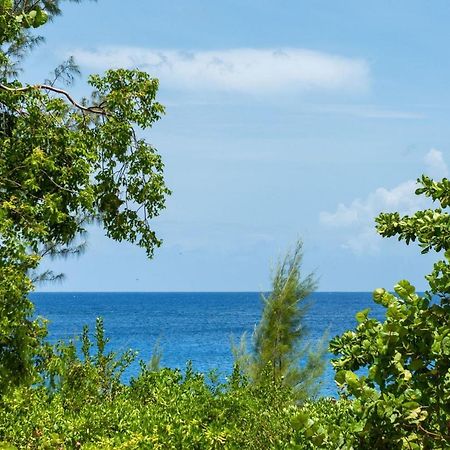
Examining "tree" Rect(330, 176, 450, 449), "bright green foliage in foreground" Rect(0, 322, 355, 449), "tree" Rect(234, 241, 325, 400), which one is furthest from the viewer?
"tree" Rect(234, 241, 325, 400)

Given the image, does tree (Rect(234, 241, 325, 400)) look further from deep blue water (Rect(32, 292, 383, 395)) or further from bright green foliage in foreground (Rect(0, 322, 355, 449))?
deep blue water (Rect(32, 292, 383, 395))

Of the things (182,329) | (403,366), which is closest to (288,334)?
(403,366)

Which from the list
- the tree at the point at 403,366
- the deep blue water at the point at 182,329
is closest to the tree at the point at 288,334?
the tree at the point at 403,366

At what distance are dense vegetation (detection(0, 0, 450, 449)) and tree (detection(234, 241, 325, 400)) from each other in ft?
0.09

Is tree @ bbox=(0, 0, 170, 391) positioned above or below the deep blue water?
above

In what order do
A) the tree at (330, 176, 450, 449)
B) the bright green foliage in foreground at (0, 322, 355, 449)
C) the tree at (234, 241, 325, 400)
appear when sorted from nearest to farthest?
the tree at (330, 176, 450, 449) → the bright green foliage in foreground at (0, 322, 355, 449) → the tree at (234, 241, 325, 400)

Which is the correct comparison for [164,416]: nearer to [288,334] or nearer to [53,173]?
[53,173]

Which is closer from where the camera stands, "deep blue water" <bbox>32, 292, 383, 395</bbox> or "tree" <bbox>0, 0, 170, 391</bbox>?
"tree" <bbox>0, 0, 170, 391</bbox>

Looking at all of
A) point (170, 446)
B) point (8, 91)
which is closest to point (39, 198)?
point (8, 91)

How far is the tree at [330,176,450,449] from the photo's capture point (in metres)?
3.63

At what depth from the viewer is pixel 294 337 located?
16.6 metres

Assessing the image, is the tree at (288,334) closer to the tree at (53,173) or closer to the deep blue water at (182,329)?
the tree at (53,173)

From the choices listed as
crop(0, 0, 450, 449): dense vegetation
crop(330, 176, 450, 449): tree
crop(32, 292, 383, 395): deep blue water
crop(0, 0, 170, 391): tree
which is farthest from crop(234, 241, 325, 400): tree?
crop(32, 292, 383, 395): deep blue water

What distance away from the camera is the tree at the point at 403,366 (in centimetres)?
363
